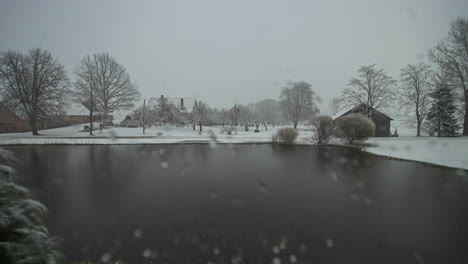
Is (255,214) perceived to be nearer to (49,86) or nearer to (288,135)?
(288,135)

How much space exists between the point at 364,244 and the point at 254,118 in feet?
199

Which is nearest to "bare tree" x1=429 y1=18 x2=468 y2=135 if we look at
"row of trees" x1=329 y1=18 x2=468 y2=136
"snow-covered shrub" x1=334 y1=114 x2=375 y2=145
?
"row of trees" x1=329 y1=18 x2=468 y2=136

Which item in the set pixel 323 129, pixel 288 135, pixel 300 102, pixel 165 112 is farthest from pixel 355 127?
pixel 165 112

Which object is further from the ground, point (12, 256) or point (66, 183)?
point (12, 256)

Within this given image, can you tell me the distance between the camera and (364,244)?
430cm

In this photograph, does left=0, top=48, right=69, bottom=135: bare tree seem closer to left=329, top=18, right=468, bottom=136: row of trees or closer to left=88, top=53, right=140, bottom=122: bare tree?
left=88, top=53, right=140, bottom=122: bare tree

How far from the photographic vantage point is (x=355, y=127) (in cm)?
1975

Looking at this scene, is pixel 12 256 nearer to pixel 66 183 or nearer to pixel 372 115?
pixel 66 183

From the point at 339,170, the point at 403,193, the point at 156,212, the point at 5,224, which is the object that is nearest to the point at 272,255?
the point at 156,212

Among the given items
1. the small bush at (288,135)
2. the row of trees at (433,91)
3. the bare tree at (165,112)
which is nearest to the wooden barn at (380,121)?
the row of trees at (433,91)

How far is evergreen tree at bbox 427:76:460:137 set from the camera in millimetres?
24547

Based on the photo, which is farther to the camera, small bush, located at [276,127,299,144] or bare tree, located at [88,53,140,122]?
bare tree, located at [88,53,140,122]

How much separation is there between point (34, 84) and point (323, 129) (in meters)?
39.9

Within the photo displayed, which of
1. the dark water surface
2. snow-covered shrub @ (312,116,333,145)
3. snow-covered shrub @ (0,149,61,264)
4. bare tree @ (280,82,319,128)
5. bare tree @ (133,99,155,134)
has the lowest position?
the dark water surface
